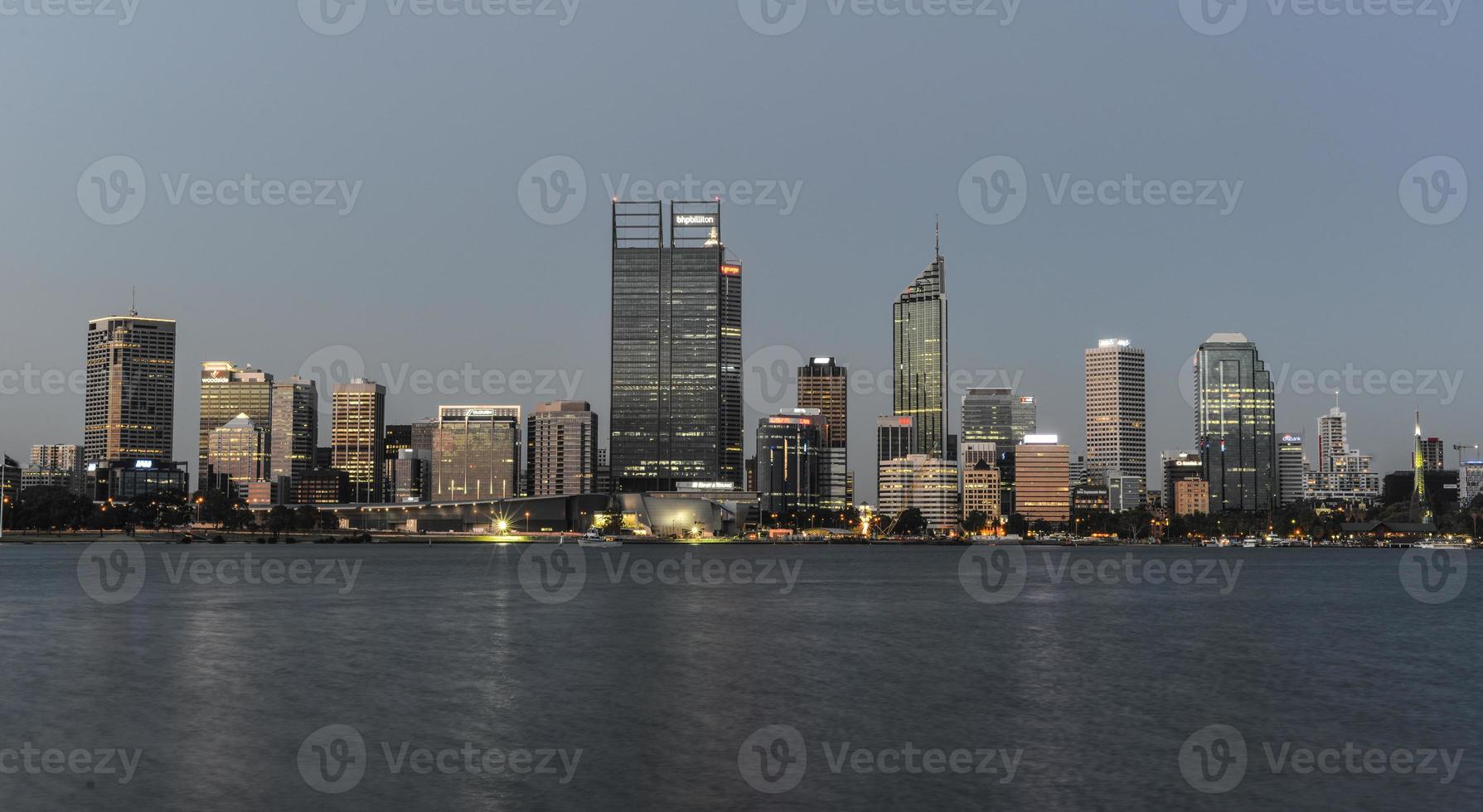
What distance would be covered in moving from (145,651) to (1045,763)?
43.6 metres

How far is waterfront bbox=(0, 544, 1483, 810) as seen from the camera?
32.1 meters

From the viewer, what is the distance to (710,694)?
4753cm

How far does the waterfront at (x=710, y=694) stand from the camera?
105 ft

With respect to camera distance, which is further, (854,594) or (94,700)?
(854,594)

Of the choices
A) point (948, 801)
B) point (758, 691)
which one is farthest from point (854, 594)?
point (948, 801)

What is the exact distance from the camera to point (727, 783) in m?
32.4

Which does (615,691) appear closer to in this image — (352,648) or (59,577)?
(352,648)

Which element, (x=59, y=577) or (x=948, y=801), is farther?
(x=59, y=577)

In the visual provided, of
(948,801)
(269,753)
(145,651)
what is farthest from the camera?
(145,651)

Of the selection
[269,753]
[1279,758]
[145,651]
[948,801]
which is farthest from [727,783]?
[145,651]

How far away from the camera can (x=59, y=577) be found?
418ft

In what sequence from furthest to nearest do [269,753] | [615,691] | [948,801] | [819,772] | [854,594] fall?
[854,594] → [615,691] → [269,753] → [819,772] → [948,801]

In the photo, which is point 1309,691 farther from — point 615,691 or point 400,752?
point 400,752

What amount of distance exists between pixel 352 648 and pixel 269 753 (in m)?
26.6
